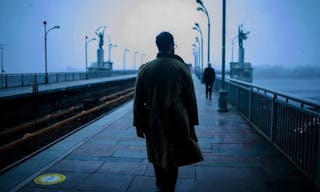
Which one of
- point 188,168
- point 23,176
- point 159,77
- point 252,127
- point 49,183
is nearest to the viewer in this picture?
point 159,77

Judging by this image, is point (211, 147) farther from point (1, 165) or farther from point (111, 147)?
point (1, 165)

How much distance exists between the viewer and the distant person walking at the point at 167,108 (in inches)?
154

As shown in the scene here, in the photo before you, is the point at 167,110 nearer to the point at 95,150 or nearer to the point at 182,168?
the point at 182,168

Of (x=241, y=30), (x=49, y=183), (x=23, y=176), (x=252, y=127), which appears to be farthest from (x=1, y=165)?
(x=241, y=30)

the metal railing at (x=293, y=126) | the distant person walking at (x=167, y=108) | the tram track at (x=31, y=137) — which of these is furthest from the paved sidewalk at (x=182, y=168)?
the distant person walking at (x=167, y=108)

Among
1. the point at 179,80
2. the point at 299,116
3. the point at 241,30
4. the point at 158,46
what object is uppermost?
the point at 241,30

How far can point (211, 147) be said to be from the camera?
7.89m

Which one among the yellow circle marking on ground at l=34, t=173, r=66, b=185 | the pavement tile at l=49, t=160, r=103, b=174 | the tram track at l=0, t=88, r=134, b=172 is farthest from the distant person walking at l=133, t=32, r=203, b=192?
the tram track at l=0, t=88, r=134, b=172

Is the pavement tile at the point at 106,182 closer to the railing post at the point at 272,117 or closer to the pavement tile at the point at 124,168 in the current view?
the pavement tile at the point at 124,168

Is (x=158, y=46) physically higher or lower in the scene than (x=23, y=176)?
higher

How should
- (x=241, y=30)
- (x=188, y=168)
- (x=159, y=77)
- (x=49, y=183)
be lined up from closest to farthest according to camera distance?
(x=159, y=77), (x=49, y=183), (x=188, y=168), (x=241, y=30)

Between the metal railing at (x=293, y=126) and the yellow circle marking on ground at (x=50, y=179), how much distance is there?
148 inches

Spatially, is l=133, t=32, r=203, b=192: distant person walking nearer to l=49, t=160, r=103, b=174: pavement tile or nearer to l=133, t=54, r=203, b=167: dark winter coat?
l=133, t=54, r=203, b=167: dark winter coat

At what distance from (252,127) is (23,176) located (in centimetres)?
674
